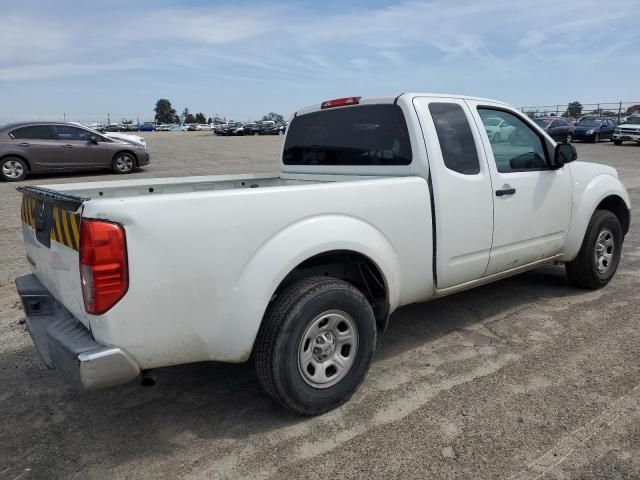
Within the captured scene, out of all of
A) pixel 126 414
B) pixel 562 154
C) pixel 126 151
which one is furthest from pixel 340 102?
pixel 126 151

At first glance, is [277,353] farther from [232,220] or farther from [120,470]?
[120,470]

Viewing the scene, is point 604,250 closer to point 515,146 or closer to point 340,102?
point 515,146

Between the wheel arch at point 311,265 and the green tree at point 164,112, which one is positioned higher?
the green tree at point 164,112

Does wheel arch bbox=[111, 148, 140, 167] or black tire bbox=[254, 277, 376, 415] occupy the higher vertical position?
wheel arch bbox=[111, 148, 140, 167]

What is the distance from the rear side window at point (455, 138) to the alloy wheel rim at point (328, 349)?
138 centimetres

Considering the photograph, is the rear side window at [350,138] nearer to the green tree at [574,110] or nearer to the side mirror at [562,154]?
the side mirror at [562,154]

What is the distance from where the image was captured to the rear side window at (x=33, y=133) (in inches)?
524

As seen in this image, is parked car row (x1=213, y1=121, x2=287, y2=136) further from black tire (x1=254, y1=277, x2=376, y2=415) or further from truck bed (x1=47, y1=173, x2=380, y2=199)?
black tire (x1=254, y1=277, x2=376, y2=415)

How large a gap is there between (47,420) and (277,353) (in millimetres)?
1428

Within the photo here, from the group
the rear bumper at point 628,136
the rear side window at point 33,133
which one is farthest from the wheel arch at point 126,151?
the rear bumper at point 628,136

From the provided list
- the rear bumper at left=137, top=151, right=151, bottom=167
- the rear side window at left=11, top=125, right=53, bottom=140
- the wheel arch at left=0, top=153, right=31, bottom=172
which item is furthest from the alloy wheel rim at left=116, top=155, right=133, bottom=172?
the wheel arch at left=0, top=153, right=31, bottom=172

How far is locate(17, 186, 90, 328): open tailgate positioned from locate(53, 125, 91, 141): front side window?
11.9 metres

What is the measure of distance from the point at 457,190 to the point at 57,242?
2.49 metres

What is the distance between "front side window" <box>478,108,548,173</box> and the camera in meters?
4.03
